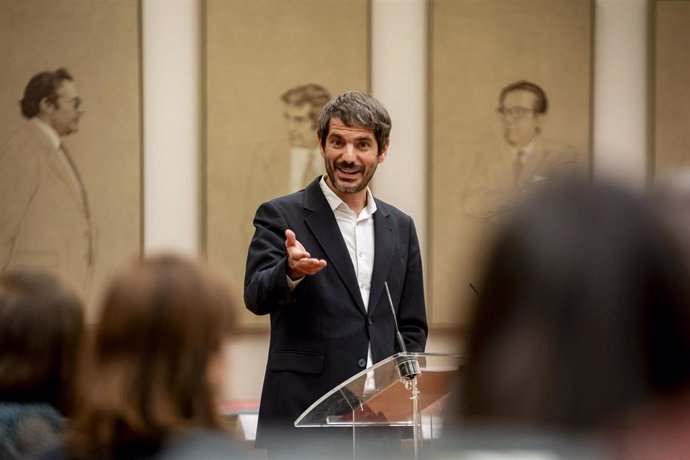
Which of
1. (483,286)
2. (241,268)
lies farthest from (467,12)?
(483,286)

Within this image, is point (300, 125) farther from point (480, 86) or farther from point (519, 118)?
point (519, 118)

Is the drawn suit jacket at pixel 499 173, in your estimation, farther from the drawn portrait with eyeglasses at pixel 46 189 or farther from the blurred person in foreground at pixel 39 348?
the blurred person in foreground at pixel 39 348

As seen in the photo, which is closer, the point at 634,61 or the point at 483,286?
the point at 483,286

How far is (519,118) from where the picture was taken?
22.2 feet

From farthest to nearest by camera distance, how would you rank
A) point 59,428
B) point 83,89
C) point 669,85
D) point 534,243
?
point 669,85, point 83,89, point 59,428, point 534,243

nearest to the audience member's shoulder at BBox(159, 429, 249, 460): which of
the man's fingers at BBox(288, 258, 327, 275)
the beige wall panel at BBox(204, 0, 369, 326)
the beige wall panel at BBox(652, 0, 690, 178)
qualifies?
the man's fingers at BBox(288, 258, 327, 275)

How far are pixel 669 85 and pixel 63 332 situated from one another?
5486mm

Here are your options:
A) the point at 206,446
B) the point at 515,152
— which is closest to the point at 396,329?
the point at 206,446

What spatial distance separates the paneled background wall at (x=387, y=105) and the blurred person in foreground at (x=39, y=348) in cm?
426

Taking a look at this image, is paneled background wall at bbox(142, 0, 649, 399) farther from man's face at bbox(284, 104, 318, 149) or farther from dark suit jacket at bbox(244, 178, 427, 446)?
dark suit jacket at bbox(244, 178, 427, 446)

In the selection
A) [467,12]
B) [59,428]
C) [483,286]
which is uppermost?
[467,12]

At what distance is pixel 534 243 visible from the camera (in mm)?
922

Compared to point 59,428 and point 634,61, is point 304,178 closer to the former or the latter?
point 634,61

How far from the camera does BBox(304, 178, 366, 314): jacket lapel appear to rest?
3861 millimetres
